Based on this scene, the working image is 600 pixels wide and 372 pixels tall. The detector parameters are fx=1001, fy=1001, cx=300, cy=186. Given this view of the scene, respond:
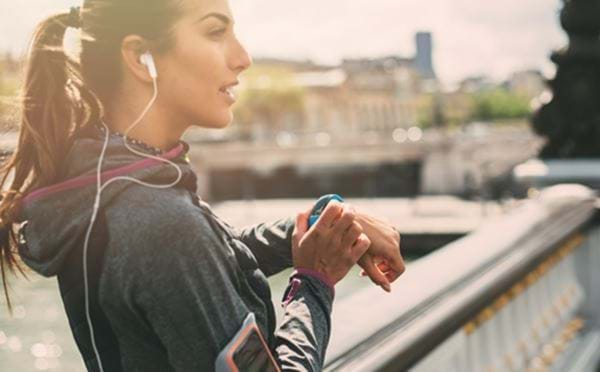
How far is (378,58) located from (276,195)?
141ft

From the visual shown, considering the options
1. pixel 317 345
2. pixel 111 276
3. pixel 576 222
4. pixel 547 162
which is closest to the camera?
pixel 111 276

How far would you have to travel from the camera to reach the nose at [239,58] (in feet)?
3.66

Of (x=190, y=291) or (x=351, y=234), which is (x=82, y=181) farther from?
(x=351, y=234)

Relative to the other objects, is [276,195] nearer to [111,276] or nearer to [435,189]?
[435,189]

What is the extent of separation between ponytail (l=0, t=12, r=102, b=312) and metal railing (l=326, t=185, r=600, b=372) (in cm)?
94

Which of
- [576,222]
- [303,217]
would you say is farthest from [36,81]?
[576,222]

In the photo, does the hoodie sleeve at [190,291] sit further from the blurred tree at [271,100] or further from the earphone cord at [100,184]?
the blurred tree at [271,100]

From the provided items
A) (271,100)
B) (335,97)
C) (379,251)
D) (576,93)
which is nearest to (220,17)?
(379,251)

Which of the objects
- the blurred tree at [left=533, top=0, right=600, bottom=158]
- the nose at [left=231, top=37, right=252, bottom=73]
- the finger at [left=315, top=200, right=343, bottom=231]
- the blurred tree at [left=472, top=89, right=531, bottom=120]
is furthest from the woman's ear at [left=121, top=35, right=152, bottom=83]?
the blurred tree at [left=472, top=89, right=531, bottom=120]

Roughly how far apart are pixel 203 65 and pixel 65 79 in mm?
148

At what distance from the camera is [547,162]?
6078 mm

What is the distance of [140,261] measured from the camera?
97cm

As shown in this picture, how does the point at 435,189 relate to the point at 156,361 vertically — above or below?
below

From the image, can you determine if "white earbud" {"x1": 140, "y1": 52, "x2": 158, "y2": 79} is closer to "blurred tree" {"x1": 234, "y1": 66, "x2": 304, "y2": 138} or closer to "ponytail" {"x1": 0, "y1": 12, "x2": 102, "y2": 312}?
"ponytail" {"x1": 0, "y1": 12, "x2": 102, "y2": 312}
